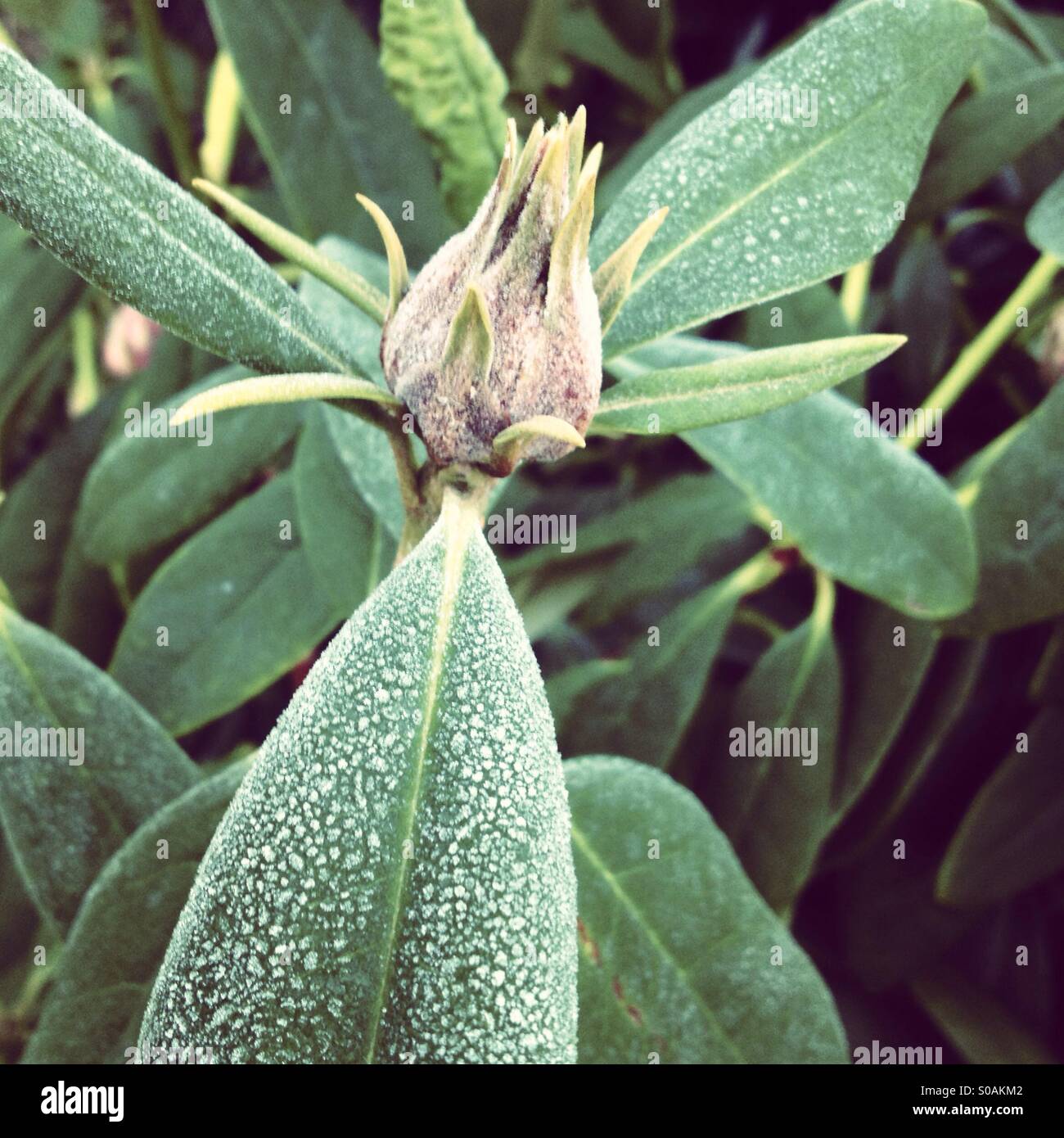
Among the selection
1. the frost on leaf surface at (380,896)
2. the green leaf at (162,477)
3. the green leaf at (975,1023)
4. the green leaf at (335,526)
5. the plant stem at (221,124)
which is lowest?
the green leaf at (975,1023)

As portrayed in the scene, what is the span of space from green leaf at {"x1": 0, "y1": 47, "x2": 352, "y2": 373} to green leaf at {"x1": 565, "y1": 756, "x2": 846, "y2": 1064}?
0.36m

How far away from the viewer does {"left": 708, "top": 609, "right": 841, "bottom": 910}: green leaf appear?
897 millimetres

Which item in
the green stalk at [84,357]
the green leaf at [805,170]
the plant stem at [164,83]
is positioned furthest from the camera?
the green stalk at [84,357]

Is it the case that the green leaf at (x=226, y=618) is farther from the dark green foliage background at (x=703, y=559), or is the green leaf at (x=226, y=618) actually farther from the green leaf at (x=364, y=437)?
the green leaf at (x=364, y=437)

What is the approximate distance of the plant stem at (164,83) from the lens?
98 cm

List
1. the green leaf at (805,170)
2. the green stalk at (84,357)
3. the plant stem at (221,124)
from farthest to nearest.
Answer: the green stalk at (84,357) → the plant stem at (221,124) → the green leaf at (805,170)

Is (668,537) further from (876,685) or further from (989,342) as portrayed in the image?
(989,342)

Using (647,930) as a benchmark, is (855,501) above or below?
above

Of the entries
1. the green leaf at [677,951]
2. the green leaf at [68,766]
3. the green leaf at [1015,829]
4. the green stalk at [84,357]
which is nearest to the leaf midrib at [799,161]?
the green leaf at [677,951]

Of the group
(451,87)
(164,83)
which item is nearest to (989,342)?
(451,87)

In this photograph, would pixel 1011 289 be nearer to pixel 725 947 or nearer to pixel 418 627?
pixel 725 947

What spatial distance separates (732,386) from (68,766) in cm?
48

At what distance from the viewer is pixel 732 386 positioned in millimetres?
509

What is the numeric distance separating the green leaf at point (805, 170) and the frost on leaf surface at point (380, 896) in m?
0.26
